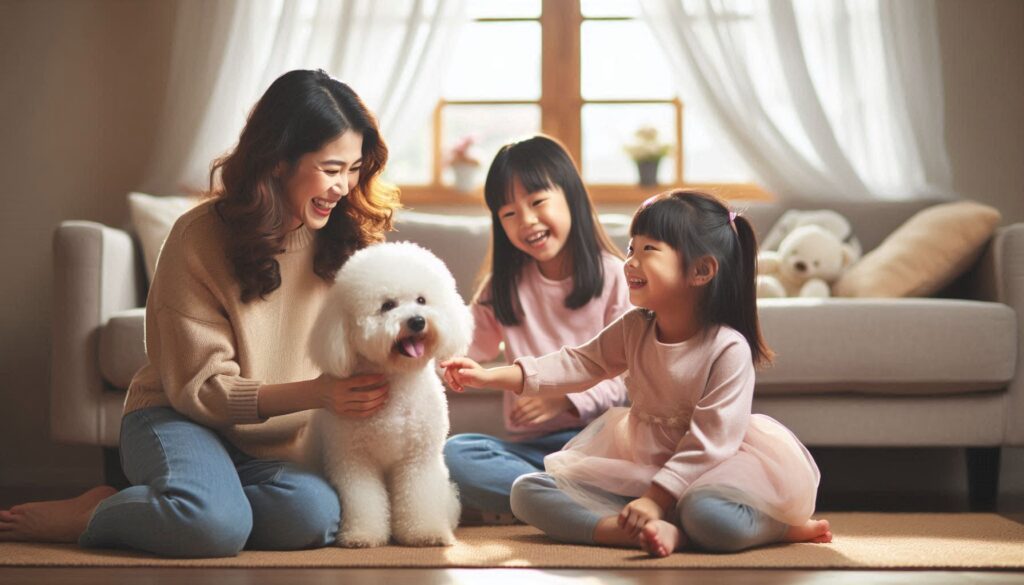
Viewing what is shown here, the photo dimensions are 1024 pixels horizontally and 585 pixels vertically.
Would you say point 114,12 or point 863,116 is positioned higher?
point 114,12

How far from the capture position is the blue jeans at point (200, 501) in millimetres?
1764

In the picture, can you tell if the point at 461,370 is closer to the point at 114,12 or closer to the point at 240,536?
the point at 240,536

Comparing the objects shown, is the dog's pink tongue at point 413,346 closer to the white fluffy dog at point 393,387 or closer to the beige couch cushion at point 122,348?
the white fluffy dog at point 393,387

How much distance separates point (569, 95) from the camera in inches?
155

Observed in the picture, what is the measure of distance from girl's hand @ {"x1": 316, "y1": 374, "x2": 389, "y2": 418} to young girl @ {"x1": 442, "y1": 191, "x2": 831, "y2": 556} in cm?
13

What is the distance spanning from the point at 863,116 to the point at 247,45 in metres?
2.03

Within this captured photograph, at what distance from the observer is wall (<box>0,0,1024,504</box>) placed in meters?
3.59

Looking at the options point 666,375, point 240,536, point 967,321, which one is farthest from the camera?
point 967,321

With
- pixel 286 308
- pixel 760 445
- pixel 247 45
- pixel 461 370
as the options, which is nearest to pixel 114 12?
pixel 247 45

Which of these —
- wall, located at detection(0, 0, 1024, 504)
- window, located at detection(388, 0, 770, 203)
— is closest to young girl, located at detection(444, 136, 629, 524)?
window, located at detection(388, 0, 770, 203)

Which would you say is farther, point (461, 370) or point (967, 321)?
point (967, 321)

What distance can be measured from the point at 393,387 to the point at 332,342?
164mm

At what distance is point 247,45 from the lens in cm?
366

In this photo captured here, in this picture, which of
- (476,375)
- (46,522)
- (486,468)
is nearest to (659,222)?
(476,375)
